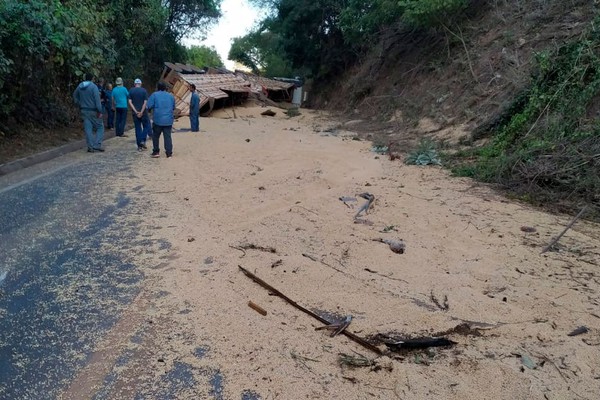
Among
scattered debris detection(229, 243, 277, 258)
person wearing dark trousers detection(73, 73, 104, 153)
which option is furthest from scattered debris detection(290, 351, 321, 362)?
person wearing dark trousers detection(73, 73, 104, 153)

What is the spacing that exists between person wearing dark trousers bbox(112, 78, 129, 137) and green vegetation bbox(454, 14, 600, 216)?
26.4 ft

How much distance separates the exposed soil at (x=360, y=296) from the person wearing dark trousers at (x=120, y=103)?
17.9ft

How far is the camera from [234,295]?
3.49m

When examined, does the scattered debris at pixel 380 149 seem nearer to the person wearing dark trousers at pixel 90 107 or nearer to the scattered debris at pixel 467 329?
the person wearing dark trousers at pixel 90 107

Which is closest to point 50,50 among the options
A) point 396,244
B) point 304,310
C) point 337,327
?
point 396,244

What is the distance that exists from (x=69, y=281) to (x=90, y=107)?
672 centimetres

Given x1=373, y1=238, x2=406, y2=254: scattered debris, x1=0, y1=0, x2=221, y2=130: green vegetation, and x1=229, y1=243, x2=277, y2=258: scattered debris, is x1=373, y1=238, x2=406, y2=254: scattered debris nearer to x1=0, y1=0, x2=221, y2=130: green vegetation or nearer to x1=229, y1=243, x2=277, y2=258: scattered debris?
x1=229, y1=243, x2=277, y2=258: scattered debris

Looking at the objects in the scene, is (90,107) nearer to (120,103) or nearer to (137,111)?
(137,111)

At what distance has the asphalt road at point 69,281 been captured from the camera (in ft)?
8.45

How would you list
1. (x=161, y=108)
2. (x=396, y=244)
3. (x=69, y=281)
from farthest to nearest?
(x=161, y=108), (x=396, y=244), (x=69, y=281)

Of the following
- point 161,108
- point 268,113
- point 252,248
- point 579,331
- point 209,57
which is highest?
point 209,57

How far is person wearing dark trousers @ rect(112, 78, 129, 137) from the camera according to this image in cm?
1146

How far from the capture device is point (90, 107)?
9461 mm

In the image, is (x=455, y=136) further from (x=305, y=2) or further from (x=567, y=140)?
(x=305, y=2)
